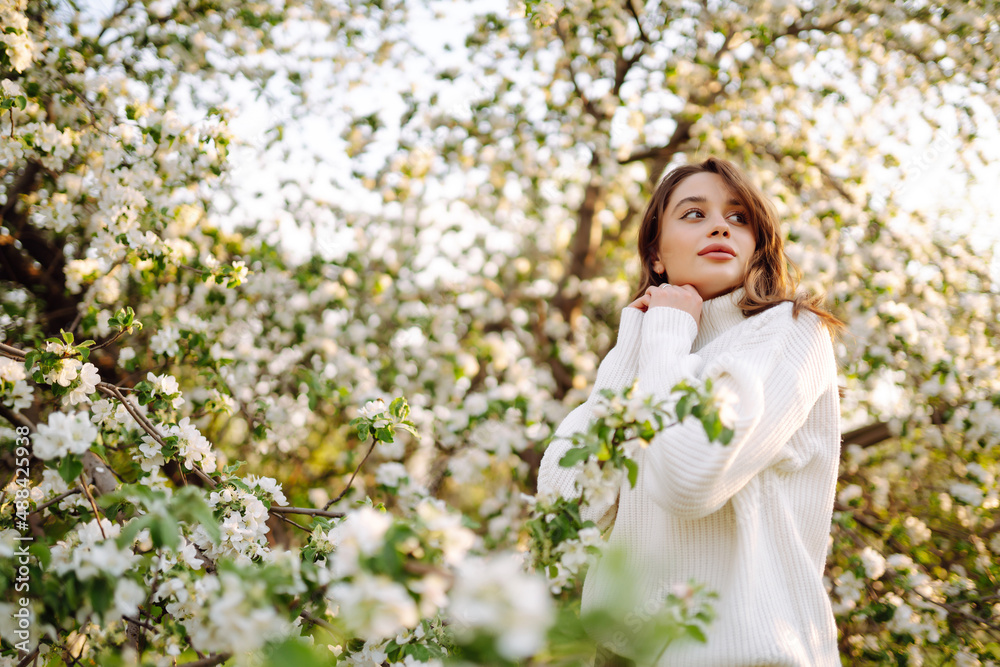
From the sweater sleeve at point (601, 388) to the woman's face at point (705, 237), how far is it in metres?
0.20

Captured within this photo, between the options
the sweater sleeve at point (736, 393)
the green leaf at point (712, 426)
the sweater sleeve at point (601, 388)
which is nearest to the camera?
the green leaf at point (712, 426)

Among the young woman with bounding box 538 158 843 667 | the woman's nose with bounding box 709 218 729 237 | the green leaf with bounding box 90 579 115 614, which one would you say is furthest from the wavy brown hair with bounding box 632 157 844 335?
the green leaf with bounding box 90 579 115 614

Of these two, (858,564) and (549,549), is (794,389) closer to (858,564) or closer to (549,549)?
(549,549)

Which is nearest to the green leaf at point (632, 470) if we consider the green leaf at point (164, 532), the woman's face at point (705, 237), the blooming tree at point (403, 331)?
the blooming tree at point (403, 331)

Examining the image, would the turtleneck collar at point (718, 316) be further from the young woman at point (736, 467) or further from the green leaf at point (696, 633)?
the green leaf at point (696, 633)

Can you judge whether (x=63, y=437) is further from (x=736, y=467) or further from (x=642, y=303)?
(x=642, y=303)

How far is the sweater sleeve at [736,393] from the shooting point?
1.12 metres

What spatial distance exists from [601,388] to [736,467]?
47cm

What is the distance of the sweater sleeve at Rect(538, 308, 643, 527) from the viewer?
1480mm

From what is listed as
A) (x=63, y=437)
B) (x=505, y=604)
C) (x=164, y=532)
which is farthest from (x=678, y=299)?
(x=63, y=437)

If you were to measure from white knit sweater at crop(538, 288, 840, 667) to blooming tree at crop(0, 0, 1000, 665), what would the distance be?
0.16m

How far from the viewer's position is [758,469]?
3.95 ft

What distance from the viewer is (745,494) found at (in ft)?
4.19

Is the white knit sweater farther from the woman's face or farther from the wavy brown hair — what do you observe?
the woman's face
